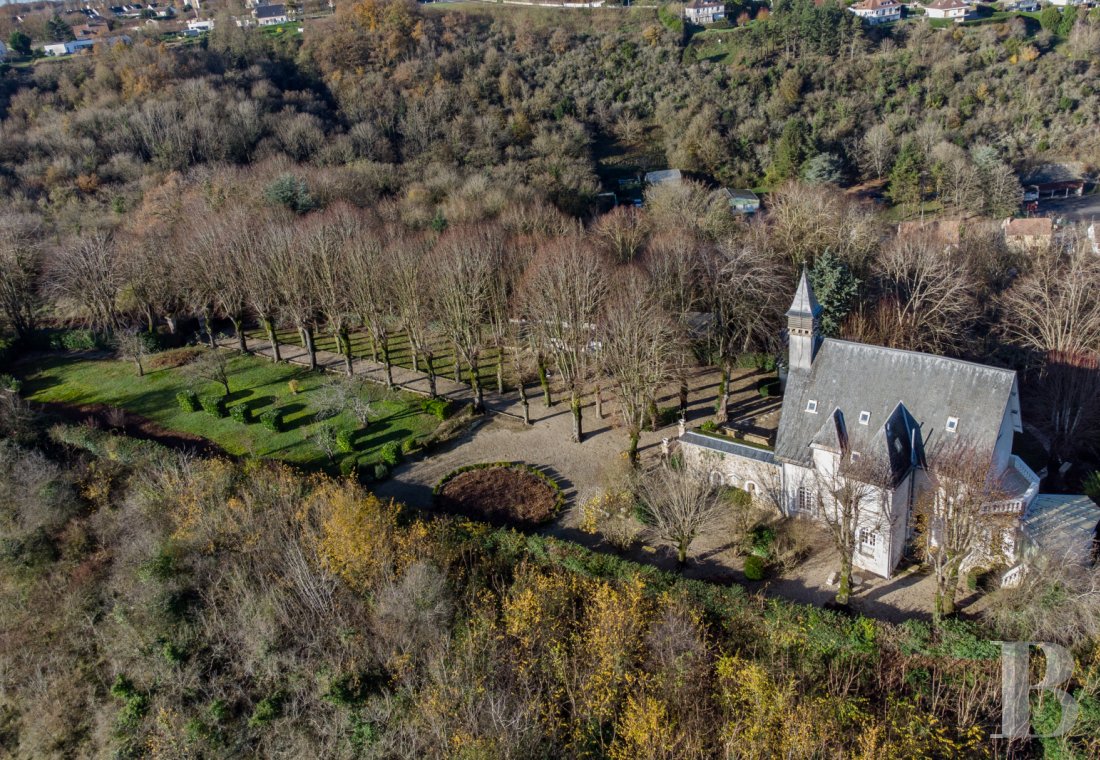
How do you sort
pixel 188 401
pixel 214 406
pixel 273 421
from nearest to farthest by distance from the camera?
pixel 273 421 → pixel 214 406 → pixel 188 401

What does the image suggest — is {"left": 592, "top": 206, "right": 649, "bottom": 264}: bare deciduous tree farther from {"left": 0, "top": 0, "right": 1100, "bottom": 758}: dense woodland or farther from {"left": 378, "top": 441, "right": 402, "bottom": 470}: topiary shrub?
{"left": 378, "top": 441, "right": 402, "bottom": 470}: topiary shrub

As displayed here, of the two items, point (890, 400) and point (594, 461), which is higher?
point (890, 400)

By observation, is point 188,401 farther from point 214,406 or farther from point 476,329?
point 476,329

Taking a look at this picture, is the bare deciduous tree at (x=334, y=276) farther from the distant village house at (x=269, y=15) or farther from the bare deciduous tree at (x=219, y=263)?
the distant village house at (x=269, y=15)

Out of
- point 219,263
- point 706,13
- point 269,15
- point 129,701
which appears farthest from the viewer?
point 269,15

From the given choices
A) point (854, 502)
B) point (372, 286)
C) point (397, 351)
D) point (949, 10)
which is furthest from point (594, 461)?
point (949, 10)

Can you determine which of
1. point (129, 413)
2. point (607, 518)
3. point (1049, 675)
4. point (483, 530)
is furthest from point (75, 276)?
point (1049, 675)

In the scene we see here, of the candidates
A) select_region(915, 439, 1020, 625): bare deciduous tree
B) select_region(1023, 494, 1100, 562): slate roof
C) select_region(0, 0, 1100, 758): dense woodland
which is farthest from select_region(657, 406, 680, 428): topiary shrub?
select_region(1023, 494, 1100, 562): slate roof

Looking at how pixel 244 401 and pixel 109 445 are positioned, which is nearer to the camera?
pixel 109 445
